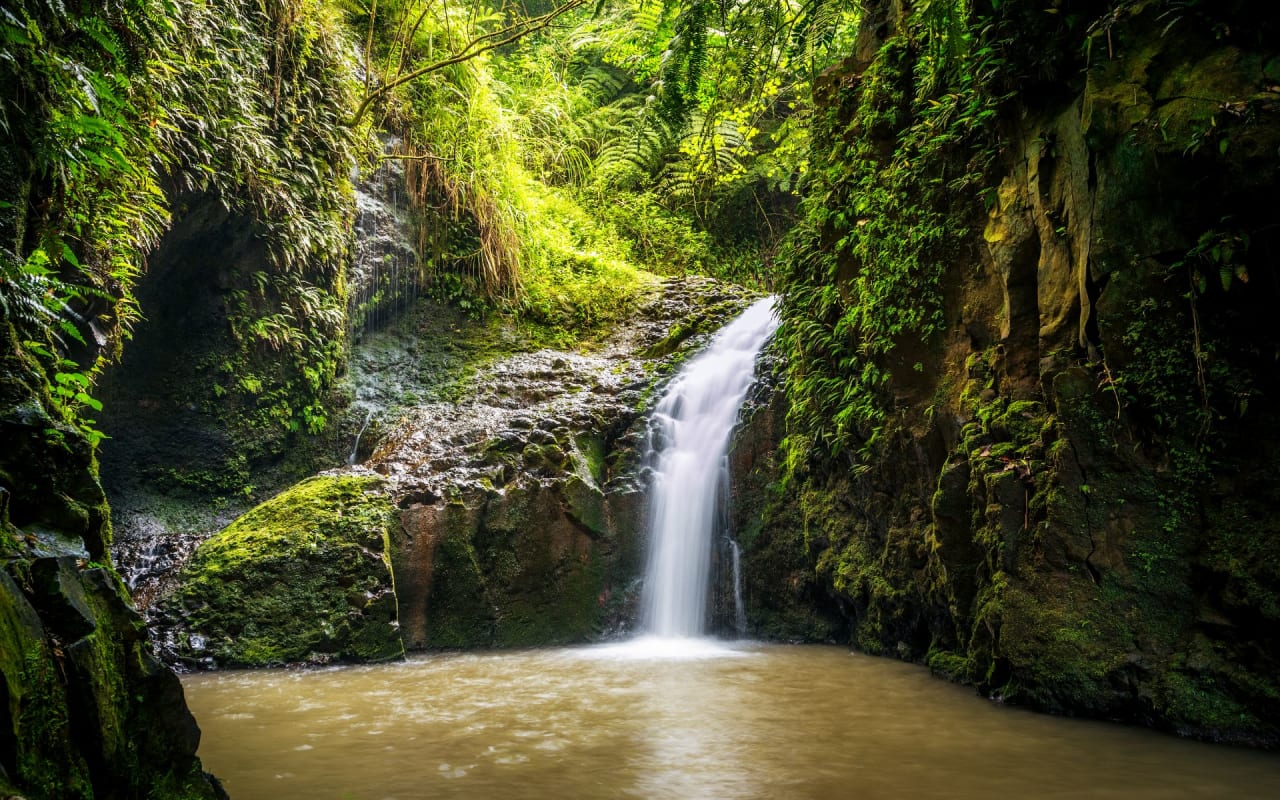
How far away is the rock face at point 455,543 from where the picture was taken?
585cm

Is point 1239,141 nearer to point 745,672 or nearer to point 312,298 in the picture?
point 745,672

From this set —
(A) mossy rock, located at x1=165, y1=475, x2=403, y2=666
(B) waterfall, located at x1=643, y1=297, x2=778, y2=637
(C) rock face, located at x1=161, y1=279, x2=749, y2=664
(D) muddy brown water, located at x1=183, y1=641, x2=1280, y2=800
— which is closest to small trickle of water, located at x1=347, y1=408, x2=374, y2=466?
(C) rock face, located at x1=161, y1=279, x2=749, y2=664

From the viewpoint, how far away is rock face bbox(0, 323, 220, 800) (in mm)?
1783

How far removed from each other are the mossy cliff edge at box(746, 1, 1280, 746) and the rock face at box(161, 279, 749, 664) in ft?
8.43

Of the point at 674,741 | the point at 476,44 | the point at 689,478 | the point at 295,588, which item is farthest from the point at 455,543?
the point at 476,44

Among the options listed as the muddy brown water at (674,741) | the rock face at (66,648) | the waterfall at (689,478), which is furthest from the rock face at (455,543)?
the rock face at (66,648)

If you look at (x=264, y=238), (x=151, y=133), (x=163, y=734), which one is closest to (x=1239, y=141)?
(x=163, y=734)

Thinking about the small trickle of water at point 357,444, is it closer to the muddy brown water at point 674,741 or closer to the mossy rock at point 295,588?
the mossy rock at point 295,588

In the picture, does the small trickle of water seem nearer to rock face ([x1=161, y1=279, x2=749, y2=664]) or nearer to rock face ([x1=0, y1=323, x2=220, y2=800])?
rock face ([x1=161, y1=279, x2=749, y2=664])

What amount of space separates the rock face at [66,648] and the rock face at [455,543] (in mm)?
3402

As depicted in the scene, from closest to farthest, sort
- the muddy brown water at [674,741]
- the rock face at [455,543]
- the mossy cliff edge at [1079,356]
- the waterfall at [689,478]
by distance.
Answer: the muddy brown water at [674,741], the mossy cliff edge at [1079,356], the rock face at [455,543], the waterfall at [689,478]

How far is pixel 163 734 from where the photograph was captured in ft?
7.66

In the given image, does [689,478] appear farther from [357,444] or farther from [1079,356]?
[1079,356]

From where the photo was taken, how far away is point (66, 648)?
6.61 ft
